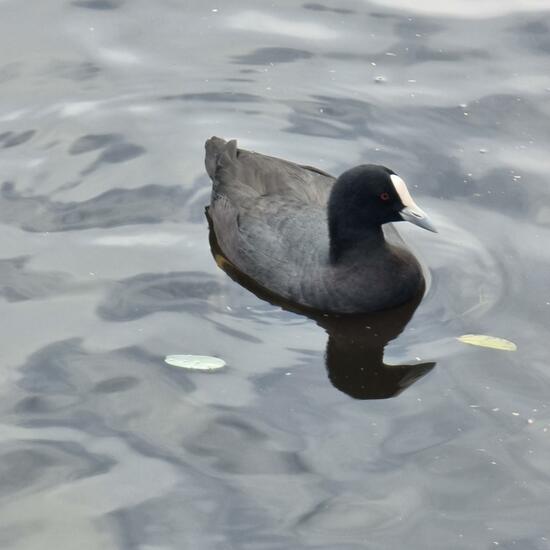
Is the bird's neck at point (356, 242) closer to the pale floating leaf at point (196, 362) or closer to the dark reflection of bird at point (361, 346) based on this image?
the dark reflection of bird at point (361, 346)

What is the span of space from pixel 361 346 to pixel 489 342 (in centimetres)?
78

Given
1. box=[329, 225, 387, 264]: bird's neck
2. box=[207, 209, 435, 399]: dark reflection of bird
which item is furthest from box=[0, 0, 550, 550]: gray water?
box=[329, 225, 387, 264]: bird's neck

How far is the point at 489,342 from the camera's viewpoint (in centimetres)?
825

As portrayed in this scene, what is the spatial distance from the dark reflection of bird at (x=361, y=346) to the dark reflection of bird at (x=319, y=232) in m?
0.05

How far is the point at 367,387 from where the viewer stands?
26.5 ft

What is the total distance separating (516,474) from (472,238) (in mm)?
2452

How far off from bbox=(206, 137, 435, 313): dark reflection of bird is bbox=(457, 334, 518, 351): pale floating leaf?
2.20ft

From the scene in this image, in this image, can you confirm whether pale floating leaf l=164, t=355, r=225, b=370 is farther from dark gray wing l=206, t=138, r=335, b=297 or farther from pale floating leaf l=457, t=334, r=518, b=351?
pale floating leaf l=457, t=334, r=518, b=351

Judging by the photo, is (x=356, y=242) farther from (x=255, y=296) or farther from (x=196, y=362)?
(x=196, y=362)

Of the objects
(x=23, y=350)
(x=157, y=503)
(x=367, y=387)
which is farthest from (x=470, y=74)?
(x=157, y=503)

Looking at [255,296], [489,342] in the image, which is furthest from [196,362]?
[489,342]

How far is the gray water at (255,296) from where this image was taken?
7.05 metres

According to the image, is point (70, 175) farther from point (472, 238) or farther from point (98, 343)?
point (472, 238)

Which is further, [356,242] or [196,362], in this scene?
[356,242]
